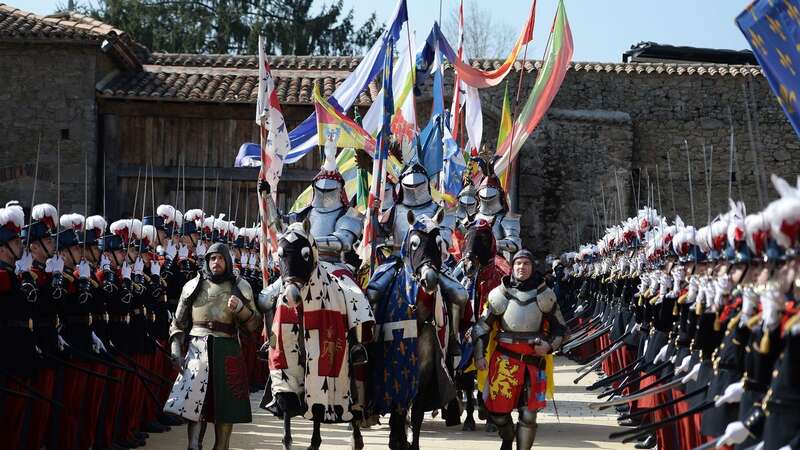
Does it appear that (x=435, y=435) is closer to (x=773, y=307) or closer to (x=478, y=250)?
(x=478, y=250)

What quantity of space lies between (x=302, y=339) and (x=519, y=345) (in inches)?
68.0

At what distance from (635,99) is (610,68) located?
35.8 inches

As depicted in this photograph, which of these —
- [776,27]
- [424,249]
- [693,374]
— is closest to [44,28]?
[424,249]

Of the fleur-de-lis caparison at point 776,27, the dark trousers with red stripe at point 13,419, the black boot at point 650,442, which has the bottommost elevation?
the black boot at point 650,442

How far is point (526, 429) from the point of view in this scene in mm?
10000

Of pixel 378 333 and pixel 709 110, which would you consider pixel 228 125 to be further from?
pixel 378 333

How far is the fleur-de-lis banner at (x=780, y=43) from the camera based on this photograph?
7473mm

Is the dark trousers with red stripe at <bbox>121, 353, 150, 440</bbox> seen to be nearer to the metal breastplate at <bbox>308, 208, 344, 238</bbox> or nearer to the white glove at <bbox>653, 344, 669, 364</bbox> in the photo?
the metal breastplate at <bbox>308, 208, 344, 238</bbox>

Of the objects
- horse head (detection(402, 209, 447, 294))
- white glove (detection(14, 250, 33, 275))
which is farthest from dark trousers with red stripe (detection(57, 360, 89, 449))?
horse head (detection(402, 209, 447, 294))

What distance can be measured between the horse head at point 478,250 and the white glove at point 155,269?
9.78ft

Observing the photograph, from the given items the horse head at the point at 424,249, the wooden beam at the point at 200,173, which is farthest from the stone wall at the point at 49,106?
the horse head at the point at 424,249

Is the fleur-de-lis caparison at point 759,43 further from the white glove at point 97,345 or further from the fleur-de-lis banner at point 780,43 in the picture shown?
the white glove at point 97,345

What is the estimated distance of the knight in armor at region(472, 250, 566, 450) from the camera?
10062mm

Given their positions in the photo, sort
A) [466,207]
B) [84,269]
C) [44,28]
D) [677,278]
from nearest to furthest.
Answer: [677,278] < [84,269] < [466,207] < [44,28]
